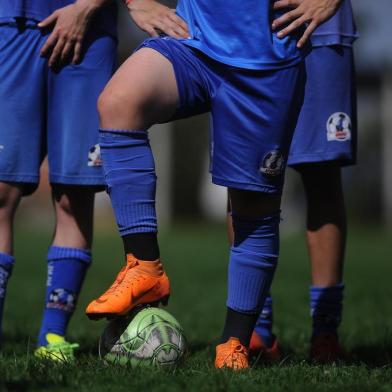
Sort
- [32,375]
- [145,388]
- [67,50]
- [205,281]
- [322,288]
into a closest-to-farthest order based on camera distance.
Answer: [145,388] → [32,375] → [67,50] → [322,288] → [205,281]

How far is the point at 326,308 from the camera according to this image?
4.00 meters

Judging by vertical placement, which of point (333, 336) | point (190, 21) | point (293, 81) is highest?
point (190, 21)

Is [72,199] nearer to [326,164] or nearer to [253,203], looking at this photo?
[253,203]

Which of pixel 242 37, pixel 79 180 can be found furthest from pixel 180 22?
pixel 79 180

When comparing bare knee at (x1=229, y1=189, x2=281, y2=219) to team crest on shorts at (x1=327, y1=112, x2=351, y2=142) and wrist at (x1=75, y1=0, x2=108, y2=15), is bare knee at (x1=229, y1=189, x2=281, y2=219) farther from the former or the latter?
wrist at (x1=75, y1=0, x2=108, y2=15)

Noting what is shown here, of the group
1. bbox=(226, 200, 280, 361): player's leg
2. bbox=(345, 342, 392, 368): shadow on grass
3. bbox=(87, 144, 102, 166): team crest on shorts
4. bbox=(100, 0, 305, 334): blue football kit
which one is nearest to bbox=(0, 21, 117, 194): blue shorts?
bbox=(87, 144, 102, 166): team crest on shorts

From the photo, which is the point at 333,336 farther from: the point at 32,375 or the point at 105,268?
the point at 105,268

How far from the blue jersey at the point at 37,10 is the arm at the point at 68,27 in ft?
0.19

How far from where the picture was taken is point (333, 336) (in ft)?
12.8

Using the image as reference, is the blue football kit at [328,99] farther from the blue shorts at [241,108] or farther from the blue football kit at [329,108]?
the blue shorts at [241,108]

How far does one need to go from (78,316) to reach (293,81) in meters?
3.73

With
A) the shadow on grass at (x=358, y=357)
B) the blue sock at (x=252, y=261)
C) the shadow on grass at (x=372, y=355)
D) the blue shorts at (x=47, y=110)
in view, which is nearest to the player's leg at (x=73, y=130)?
the blue shorts at (x=47, y=110)

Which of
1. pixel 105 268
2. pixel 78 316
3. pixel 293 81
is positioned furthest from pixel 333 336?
pixel 105 268

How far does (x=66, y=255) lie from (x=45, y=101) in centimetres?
71
